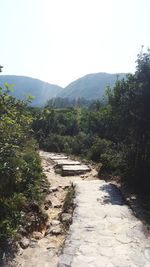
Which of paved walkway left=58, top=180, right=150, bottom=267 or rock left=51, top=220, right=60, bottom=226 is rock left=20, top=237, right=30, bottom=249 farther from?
rock left=51, top=220, right=60, bottom=226

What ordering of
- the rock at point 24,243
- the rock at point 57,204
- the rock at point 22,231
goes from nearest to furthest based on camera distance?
the rock at point 24,243 → the rock at point 22,231 → the rock at point 57,204

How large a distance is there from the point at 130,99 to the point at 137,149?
1.63 meters

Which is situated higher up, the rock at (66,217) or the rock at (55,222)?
the rock at (66,217)

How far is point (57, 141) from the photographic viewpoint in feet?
71.3

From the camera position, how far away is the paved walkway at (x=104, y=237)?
5297 mm

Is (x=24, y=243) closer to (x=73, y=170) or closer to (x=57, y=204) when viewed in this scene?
(x=57, y=204)

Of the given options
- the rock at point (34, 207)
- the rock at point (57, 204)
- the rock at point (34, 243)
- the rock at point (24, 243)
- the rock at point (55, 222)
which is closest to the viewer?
the rock at point (24, 243)

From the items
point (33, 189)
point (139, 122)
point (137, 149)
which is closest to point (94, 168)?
point (137, 149)

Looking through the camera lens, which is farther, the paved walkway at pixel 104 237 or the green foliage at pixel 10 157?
the green foliage at pixel 10 157

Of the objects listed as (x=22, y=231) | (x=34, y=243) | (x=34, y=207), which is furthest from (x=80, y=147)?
(x=34, y=243)

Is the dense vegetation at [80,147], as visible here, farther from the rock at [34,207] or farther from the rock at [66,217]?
the rock at [66,217]

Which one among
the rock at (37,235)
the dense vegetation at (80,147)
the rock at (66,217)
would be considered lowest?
the rock at (37,235)

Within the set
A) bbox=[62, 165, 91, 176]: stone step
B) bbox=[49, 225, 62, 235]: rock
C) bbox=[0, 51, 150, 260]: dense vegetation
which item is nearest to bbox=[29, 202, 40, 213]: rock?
bbox=[0, 51, 150, 260]: dense vegetation

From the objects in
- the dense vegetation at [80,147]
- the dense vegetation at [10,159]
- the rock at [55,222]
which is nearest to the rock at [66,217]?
the rock at [55,222]
